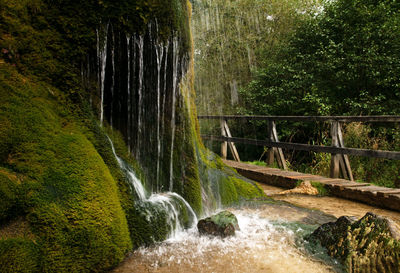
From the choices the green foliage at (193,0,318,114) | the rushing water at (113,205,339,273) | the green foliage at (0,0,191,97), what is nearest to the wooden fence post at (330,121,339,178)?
the rushing water at (113,205,339,273)

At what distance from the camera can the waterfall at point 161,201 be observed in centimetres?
324

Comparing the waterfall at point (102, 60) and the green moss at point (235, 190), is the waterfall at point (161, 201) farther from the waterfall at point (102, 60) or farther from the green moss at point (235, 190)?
the green moss at point (235, 190)

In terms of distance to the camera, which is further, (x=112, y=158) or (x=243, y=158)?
(x=243, y=158)

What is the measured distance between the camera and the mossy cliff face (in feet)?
7.04

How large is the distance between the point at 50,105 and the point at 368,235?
3007 millimetres

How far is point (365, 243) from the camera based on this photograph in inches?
105

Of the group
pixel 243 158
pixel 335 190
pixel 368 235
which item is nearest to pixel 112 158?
pixel 368 235

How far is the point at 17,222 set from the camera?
80.4 inches

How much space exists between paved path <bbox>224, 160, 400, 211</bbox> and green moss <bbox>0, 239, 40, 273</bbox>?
4.68 metres

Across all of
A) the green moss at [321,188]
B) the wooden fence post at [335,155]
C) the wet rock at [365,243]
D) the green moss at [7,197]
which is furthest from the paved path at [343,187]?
the green moss at [7,197]

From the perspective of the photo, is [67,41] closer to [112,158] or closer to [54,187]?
[112,158]

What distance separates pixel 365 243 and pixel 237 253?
111 centimetres

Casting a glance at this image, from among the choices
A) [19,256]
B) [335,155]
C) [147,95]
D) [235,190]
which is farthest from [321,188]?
[19,256]

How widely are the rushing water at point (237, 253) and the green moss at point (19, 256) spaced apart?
2.34 feet
